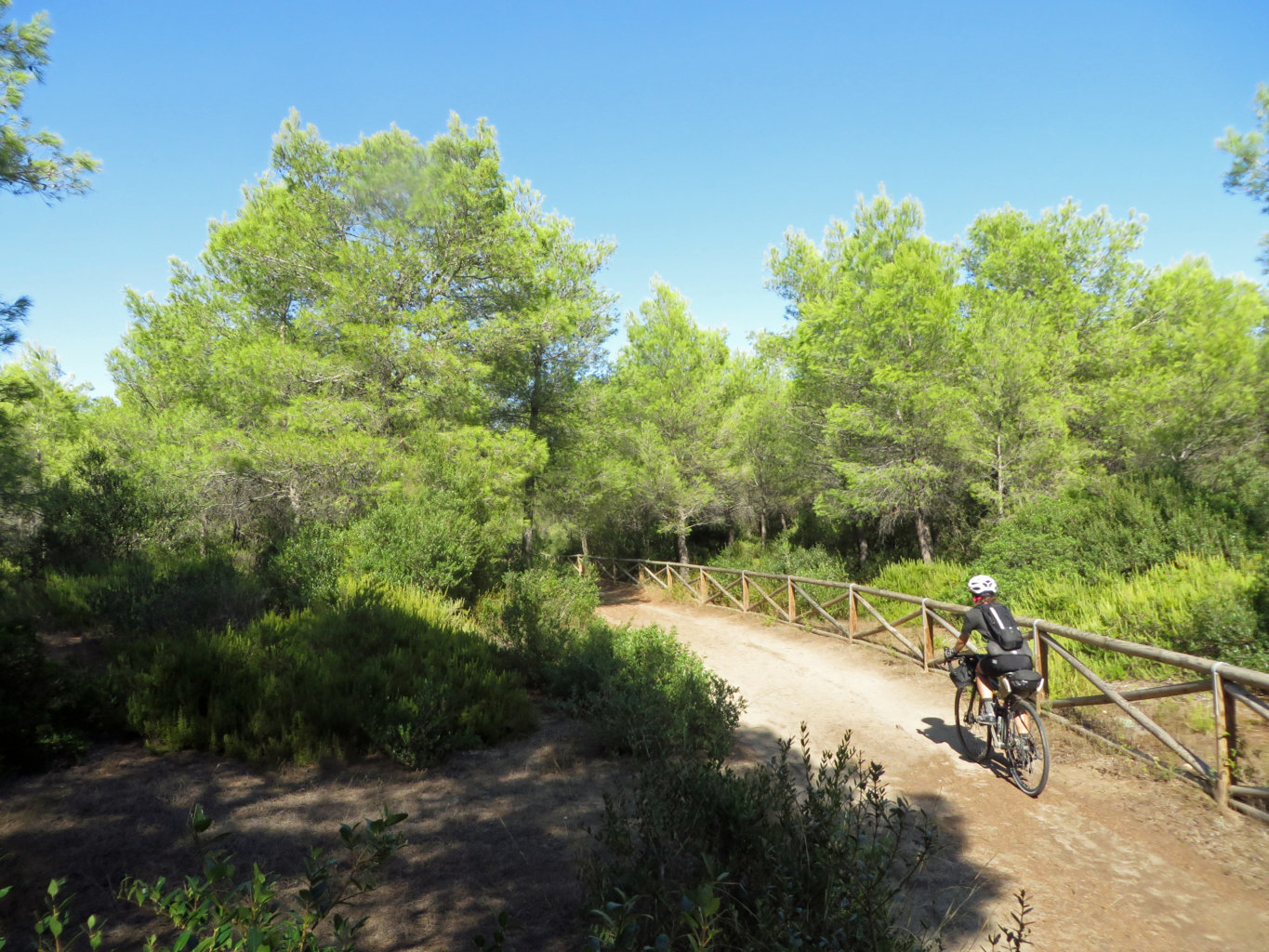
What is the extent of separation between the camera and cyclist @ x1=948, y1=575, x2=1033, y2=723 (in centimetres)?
491

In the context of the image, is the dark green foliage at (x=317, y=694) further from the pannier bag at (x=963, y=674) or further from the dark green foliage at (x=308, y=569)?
the pannier bag at (x=963, y=674)

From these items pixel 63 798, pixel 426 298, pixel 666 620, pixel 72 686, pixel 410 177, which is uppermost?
pixel 410 177

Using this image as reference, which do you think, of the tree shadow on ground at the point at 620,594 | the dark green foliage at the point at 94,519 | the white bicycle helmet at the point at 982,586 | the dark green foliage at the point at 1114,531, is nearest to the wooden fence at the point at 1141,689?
the white bicycle helmet at the point at 982,586

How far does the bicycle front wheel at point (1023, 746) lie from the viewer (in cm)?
471

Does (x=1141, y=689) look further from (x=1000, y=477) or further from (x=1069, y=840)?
(x=1000, y=477)

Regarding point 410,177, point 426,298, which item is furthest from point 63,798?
point 410,177

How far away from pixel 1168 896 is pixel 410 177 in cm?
1465

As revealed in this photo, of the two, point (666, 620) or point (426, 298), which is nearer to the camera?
point (426, 298)

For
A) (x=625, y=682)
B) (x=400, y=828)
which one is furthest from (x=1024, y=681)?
(x=400, y=828)

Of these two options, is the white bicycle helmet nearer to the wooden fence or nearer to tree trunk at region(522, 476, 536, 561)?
the wooden fence

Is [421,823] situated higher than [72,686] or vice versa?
[72,686]

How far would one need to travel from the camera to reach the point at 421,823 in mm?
3941

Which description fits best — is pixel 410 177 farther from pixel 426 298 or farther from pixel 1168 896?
pixel 1168 896

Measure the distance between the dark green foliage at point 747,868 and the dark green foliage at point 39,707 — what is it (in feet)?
13.5
